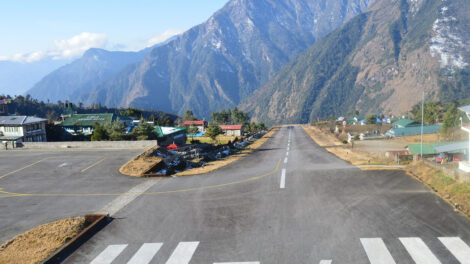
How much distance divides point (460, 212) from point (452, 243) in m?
4.79

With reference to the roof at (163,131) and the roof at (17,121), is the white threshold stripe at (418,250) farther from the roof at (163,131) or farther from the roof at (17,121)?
the roof at (17,121)

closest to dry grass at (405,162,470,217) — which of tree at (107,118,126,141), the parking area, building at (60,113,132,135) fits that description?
the parking area

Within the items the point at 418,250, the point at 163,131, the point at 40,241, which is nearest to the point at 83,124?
the point at 163,131

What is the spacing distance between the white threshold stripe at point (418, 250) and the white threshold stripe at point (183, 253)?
384 inches

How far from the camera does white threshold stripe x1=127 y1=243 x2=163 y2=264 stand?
47.0 feet

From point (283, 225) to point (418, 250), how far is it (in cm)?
663

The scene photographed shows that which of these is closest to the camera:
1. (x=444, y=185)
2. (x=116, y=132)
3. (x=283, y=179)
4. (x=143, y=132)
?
(x=444, y=185)

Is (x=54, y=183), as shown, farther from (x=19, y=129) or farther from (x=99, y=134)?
(x=19, y=129)

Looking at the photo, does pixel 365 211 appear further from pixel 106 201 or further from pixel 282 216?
pixel 106 201

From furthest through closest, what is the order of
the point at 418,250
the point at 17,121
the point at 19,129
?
1. the point at 17,121
2. the point at 19,129
3. the point at 418,250

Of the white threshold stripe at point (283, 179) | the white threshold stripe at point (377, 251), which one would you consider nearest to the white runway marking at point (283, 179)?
the white threshold stripe at point (283, 179)

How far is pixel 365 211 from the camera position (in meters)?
19.7

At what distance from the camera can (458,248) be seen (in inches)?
564

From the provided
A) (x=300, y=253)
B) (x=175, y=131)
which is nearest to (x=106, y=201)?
(x=300, y=253)
